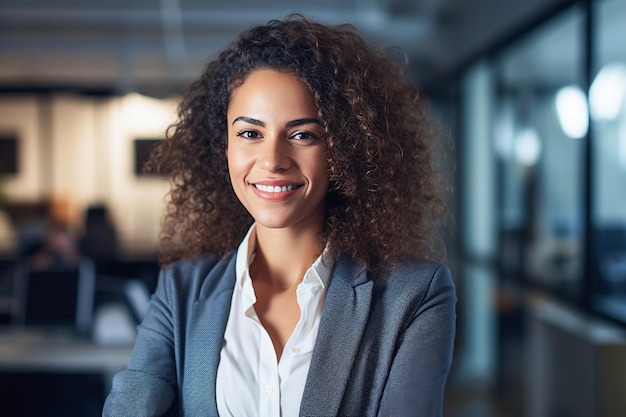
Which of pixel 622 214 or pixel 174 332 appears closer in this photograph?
pixel 174 332

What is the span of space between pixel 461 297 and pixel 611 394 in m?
4.13

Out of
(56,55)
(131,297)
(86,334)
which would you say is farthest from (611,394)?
(56,55)

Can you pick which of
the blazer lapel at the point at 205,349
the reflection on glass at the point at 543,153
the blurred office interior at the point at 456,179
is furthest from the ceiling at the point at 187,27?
the blazer lapel at the point at 205,349

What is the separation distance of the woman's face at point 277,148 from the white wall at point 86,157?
923cm

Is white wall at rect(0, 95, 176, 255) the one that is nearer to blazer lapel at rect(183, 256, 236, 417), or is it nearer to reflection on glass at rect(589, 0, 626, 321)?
reflection on glass at rect(589, 0, 626, 321)

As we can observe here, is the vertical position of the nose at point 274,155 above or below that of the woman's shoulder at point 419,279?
above

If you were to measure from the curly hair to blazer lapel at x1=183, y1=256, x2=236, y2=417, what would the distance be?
0.22 meters

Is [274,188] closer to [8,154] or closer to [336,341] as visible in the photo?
[336,341]

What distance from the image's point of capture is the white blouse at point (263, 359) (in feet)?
4.59

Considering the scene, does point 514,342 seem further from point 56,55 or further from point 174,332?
point 56,55

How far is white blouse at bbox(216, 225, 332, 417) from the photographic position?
1.40 m

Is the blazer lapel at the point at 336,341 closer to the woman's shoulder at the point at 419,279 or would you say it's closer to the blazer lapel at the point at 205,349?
the woman's shoulder at the point at 419,279

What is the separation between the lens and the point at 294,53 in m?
1.44

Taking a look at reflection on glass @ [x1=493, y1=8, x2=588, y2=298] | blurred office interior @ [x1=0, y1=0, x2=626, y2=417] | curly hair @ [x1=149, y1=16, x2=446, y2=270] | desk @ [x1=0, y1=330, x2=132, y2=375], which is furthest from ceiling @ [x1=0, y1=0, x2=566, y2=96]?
curly hair @ [x1=149, y1=16, x2=446, y2=270]
